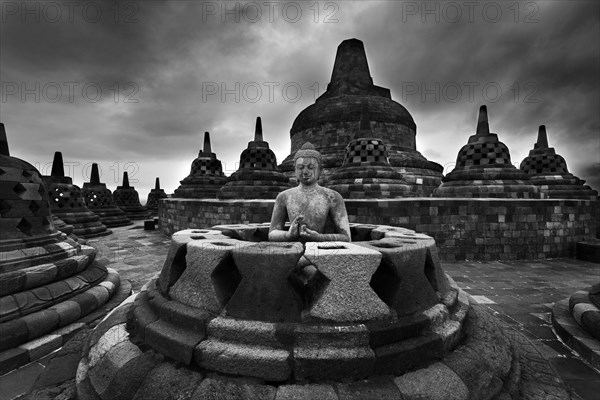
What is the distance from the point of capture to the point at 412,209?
24.6 feet

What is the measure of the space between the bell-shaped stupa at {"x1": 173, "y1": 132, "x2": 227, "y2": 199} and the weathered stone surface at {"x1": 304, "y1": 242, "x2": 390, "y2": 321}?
589 inches

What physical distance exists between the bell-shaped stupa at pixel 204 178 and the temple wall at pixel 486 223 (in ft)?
35.0

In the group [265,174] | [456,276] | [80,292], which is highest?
[265,174]

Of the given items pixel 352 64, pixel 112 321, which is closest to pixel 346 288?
pixel 112 321

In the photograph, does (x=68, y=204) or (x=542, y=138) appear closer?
(x=68, y=204)

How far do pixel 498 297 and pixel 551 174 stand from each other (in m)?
13.7

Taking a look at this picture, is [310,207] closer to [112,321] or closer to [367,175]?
[112,321]

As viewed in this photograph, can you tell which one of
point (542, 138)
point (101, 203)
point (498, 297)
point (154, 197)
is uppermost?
point (542, 138)

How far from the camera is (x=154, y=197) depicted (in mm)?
23469

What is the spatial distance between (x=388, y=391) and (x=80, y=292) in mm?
3997

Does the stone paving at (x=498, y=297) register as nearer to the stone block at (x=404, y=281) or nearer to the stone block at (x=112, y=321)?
the stone block at (x=112, y=321)

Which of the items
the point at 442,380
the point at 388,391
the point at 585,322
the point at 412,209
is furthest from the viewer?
the point at 412,209

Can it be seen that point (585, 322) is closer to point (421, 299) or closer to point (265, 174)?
point (421, 299)

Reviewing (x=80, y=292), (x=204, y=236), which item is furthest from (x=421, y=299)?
(x=80, y=292)
